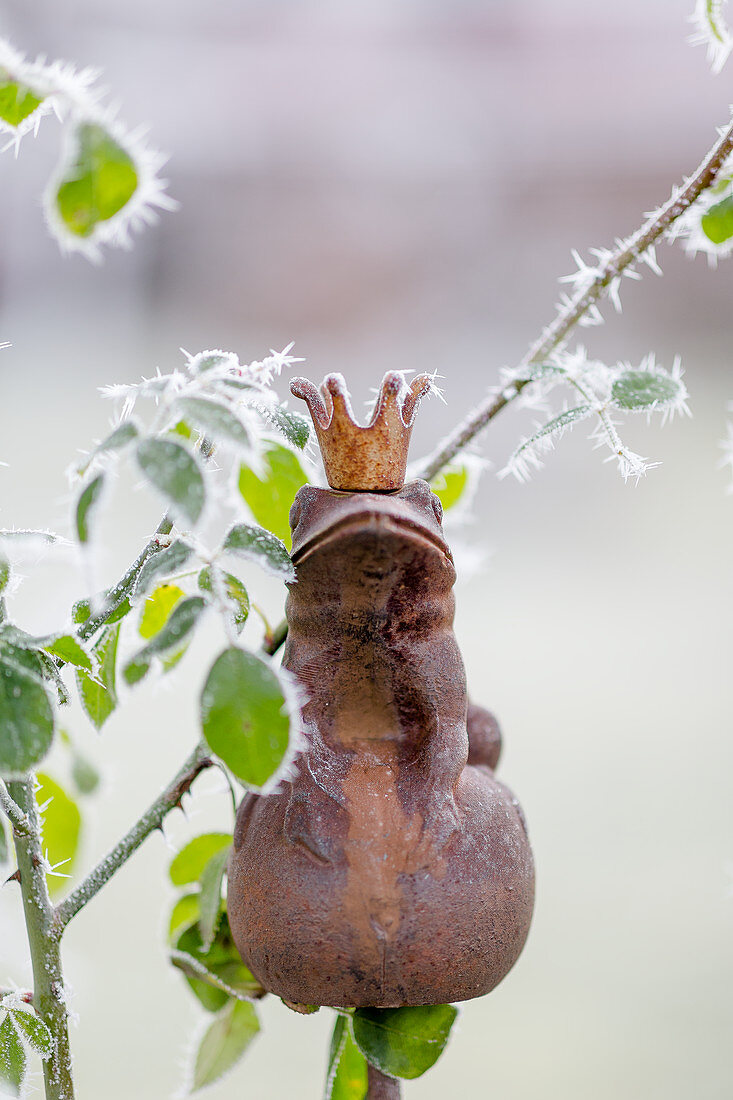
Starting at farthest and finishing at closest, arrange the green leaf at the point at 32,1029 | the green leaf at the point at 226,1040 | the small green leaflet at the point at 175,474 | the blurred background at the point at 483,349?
the blurred background at the point at 483,349 < the green leaf at the point at 226,1040 < the green leaf at the point at 32,1029 < the small green leaflet at the point at 175,474

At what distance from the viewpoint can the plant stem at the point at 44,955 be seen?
452mm

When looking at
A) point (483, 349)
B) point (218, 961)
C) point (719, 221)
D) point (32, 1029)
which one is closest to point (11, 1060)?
point (32, 1029)

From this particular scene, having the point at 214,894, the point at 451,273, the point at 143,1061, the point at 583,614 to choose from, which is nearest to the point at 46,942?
the point at 214,894

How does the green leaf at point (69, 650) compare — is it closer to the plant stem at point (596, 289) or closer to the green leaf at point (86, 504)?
the green leaf at point (86, 504)

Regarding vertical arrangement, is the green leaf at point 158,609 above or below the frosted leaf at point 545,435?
below

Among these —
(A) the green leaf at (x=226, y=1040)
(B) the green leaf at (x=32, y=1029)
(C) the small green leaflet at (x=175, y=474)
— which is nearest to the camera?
(C) the small green leaflet at (x=175, y=474)

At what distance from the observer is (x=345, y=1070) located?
511 mm

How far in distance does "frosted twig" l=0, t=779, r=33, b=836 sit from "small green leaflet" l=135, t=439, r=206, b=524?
17 centimetres

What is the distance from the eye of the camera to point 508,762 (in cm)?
169

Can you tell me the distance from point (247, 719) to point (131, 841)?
147mm

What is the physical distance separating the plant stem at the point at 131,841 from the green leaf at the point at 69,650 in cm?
7

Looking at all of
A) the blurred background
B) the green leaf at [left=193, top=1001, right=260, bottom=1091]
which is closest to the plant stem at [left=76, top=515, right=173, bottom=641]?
the green leaf at [left=193, top=1001, right=260, bottom=1091]

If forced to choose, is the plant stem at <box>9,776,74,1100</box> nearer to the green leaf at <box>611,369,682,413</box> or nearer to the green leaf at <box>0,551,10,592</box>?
the green leaf at <box>0,551,10,592</box>

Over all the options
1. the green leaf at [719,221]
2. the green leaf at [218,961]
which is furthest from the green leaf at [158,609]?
the green leaf at [719,221]
